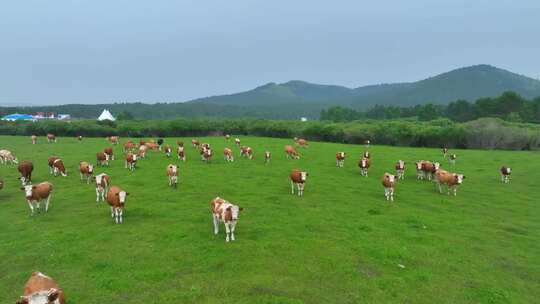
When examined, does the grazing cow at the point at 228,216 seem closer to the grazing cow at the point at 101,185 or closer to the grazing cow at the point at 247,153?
the grazing cow at the point at 101,185

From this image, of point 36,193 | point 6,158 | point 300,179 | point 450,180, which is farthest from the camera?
point 6,158

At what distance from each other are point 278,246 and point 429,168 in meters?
20.2

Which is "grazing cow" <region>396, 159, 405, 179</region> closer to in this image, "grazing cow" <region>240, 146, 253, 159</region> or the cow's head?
"grazing cow" <region>240, 146, 253, 159</region>

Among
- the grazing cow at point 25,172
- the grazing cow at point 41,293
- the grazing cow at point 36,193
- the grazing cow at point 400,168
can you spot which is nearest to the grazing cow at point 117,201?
the grazing cow at point 36,193

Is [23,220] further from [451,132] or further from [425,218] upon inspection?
[451,132]

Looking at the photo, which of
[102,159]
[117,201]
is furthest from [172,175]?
[102,159]

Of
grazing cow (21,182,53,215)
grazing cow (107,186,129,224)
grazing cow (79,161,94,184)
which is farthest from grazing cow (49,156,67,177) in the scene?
grazing cow (107,186,129,224)

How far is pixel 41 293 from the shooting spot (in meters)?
8.92

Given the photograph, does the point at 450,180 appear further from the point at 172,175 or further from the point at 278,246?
the point at 172,175

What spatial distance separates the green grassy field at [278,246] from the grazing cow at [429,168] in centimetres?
374

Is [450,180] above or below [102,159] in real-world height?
above

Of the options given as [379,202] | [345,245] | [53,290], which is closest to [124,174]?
[379,202]

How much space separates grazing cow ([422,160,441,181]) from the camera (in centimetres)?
3091

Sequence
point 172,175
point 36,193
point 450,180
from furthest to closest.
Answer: point 450,180 < point 172,175 < point 36,193
